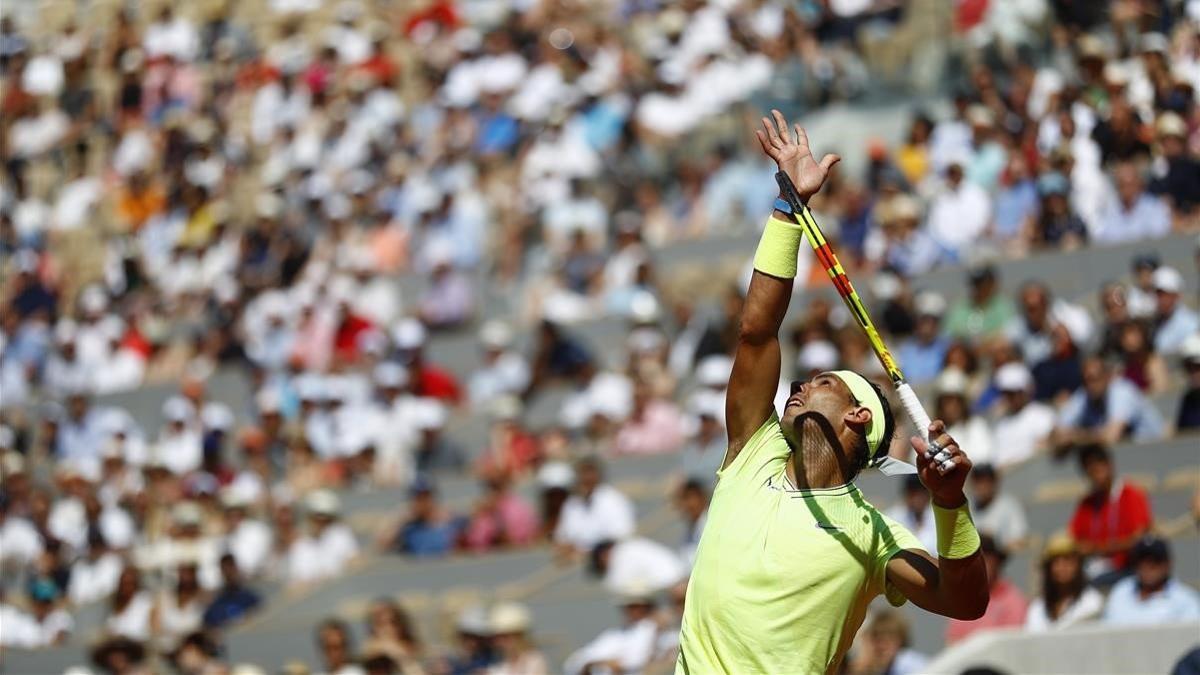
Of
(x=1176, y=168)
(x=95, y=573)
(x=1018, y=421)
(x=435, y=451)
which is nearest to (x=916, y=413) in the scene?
(x=1018, y=421)

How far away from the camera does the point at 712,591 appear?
19.6 feet

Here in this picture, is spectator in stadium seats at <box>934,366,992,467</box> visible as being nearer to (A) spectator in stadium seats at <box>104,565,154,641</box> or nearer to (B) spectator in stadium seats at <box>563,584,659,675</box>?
(B) spectator in stadium seats at <box>563,584,659,675</box>

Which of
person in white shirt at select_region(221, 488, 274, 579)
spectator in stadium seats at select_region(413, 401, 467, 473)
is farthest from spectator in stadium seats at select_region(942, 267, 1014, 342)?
person in white shirt at select_region(221, 488, 274, 579)

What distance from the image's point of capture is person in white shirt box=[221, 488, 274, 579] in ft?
53.9

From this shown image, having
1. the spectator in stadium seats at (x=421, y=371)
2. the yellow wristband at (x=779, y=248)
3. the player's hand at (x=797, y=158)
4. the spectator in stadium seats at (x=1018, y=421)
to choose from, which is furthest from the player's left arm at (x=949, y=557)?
the spectator in stadium seats at (x=421, y=371)

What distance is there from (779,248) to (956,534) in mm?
996

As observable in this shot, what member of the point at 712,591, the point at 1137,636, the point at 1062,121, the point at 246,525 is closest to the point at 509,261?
the point at 246,525

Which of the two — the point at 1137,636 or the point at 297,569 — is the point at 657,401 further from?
the point at 1137,636

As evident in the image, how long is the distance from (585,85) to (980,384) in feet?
24.4

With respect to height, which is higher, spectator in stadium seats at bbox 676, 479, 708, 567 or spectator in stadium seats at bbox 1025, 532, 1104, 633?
spectator in stadium seats at bbox 676, 479, 708, 567

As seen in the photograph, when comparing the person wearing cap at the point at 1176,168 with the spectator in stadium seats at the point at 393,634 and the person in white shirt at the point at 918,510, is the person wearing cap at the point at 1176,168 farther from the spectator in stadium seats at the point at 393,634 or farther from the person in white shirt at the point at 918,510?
the spectator in stadium seats at the point at 393,634

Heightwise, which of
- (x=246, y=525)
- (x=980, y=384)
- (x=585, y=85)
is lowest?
(x=980, y=384)

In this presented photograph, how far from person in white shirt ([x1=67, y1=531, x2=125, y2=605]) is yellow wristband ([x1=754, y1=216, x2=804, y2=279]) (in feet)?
38.7

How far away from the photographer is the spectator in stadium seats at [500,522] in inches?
601
